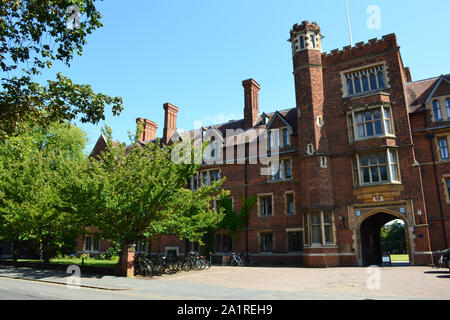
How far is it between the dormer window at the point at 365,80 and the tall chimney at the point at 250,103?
913 cm

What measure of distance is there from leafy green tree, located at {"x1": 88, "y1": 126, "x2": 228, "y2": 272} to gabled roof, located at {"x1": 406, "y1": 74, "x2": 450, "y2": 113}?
14723 mm

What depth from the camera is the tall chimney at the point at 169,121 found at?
118 feet

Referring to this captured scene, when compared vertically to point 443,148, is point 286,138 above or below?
above

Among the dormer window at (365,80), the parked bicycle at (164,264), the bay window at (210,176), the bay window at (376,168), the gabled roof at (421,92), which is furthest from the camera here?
the bay window at (210,176)

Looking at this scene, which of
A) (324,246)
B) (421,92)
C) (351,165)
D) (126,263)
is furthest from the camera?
(421,92)

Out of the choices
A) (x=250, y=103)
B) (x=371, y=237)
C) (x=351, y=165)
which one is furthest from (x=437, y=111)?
(x=250, y=103)

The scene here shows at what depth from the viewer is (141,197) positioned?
1670 cm

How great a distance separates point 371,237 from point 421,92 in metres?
11.2

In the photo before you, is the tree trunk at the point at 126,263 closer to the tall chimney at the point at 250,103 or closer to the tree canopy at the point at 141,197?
the tree canopy at the point at 141,197

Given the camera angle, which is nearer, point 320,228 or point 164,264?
point 164,264

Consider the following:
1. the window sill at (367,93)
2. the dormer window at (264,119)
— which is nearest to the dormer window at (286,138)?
the dormer window at (264,119)

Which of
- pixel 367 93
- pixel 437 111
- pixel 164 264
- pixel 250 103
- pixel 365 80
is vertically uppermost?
pixel 250 103

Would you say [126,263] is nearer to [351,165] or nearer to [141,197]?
[141,197]
